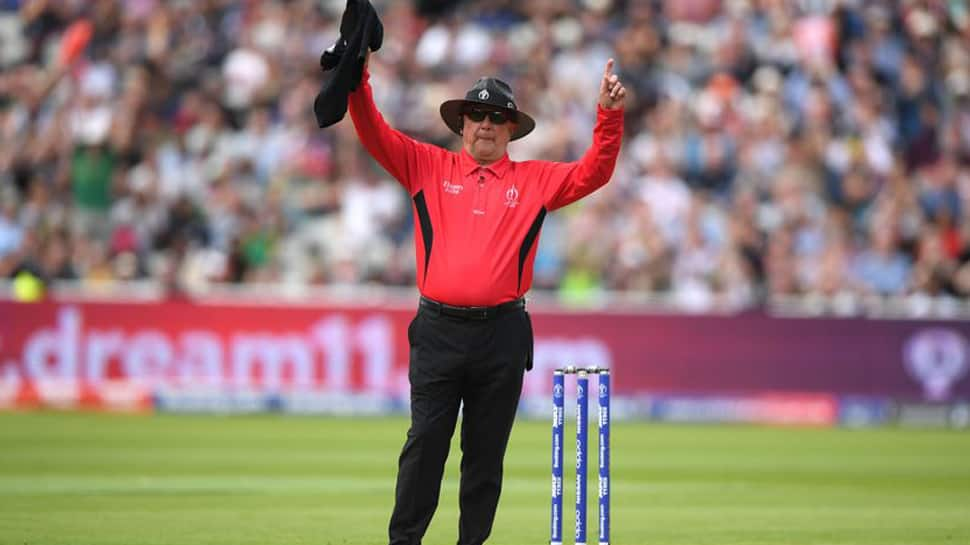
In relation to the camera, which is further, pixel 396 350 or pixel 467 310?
pixel 396 350

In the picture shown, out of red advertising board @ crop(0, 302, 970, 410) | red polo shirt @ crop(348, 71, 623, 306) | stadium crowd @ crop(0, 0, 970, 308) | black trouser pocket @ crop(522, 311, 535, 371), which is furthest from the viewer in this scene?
stadium crowd @ crop(0, 0, 970, 308)

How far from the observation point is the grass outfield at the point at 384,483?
36.3 feet

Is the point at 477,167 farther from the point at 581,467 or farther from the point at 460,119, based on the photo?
the point at 581,467

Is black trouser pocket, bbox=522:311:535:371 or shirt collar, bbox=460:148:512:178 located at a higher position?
shirt collar, bbox=460:148:512:178

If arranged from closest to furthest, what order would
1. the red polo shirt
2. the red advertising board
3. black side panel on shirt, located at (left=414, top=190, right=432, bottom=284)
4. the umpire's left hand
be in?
the umpire's left hand < the red polo shirt < black side panel on shirt, located at (left=414, top=190, right=432, bottom=284) < the red advertising board

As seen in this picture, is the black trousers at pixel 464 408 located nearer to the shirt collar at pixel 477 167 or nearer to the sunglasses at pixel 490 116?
the shirt collar at pixel 477 167

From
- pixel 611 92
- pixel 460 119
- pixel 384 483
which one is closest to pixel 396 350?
pixel 384 483

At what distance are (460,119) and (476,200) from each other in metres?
0.51

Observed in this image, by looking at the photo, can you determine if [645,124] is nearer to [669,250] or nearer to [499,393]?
[669,250]

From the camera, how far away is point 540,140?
77.5 feet

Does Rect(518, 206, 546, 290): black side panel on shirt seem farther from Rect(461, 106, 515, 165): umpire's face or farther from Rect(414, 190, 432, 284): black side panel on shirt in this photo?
Rect(461, 106, 515, 165): umpire's face

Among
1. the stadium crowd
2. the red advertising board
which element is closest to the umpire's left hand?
the red advertising board

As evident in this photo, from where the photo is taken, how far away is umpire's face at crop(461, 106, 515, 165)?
8.77 m

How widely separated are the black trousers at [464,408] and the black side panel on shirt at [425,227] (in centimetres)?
25
